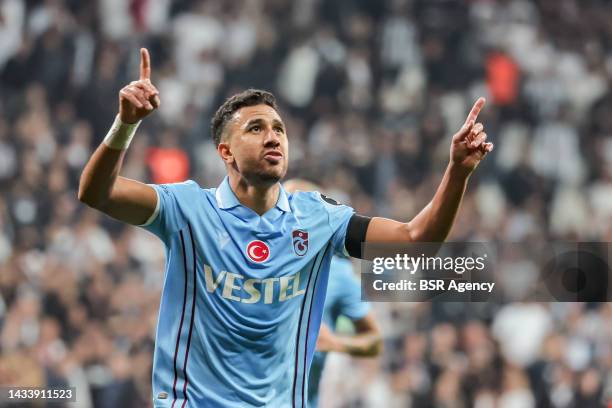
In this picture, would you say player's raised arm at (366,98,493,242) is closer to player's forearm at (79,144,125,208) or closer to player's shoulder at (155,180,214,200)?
player's shoulder at (155,180,214,200)

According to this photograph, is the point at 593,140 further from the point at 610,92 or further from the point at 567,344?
the point at 567,344

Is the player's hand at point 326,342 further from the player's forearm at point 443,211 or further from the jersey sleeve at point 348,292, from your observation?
the player's forearm at point 443,211

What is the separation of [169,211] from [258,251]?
0.40 meters

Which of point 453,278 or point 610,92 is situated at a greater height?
point 610,92

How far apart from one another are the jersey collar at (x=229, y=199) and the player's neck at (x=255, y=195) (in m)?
0.02

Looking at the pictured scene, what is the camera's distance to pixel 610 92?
16.1 metres

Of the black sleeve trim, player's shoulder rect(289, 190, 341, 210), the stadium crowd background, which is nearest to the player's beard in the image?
player's shoulder rect(289, 190, 341, 210)

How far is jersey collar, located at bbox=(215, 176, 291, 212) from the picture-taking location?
4828 millimetres

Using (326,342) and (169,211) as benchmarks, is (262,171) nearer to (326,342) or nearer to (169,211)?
(169,211)

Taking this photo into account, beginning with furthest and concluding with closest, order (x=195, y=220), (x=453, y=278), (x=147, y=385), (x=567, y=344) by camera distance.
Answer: (x=567, y=344) → (x=147, y=385) → (x=453, y=278) → (x=195, y=220)

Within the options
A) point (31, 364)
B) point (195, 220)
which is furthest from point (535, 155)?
point (195, 220)

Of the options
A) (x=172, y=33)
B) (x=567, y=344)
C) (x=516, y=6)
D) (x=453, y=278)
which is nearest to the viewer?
(x=453, y=278)

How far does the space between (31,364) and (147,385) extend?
1.19 m

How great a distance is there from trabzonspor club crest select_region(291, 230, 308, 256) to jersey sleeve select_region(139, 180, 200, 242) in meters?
0.45
